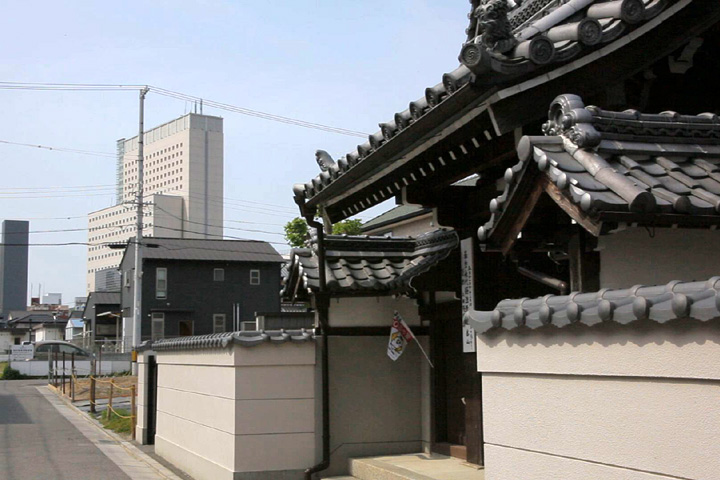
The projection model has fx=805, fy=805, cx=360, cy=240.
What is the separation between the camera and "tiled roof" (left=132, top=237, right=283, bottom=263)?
5203 centimetres

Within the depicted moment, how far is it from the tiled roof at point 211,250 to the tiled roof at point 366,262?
40949 millimetres

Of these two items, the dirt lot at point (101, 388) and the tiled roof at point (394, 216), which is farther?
the dirt lot at point (101, 388)

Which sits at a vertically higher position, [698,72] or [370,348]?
[698,72]

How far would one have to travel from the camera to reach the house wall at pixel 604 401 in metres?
3.87

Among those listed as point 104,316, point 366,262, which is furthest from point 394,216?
point 104,316

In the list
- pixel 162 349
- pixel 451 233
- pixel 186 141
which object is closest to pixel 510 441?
pixel 451 233

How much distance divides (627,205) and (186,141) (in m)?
109

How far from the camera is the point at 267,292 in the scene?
5422cm

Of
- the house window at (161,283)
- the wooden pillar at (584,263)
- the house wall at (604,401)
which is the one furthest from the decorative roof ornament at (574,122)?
the house window at (161,283)

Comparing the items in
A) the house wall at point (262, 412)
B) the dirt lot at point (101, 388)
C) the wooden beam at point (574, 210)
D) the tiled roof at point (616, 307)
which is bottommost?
the dirt lot at point (101, 388)

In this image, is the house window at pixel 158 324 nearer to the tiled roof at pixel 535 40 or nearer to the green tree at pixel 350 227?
the green tree at pixel 350 227

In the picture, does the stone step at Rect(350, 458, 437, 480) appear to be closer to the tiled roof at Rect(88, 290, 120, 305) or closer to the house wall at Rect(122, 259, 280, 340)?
the house wall at Rect(122, 259, 280, 340)

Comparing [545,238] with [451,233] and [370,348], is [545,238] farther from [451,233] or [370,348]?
[370,348]

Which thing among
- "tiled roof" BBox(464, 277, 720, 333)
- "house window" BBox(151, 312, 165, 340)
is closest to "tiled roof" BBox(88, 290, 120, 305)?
"house window" BBox(151, 312, 165, 340)
